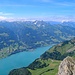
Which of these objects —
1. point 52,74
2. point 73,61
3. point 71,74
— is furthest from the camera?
point 52,74

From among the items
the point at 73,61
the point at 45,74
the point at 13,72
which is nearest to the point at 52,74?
the point at 45,74

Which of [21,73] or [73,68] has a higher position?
[73,68]

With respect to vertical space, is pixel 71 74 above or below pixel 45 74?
above

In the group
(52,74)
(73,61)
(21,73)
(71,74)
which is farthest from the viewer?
(21,73)

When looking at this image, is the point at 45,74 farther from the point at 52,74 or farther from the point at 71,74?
the point at 71,74

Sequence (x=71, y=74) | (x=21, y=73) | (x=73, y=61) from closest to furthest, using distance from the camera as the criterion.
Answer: (x=71, y=74)
(x=73, y=61)
(x=21, y=73)

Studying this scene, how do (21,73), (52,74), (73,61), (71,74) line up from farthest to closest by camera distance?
1. (21,73)
2. (52,74)
3. (73,61)
4. (71,74)

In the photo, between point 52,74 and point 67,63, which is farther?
point 52,74

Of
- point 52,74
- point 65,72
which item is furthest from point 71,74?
point 52,74

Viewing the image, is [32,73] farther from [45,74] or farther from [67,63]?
[67,63]
